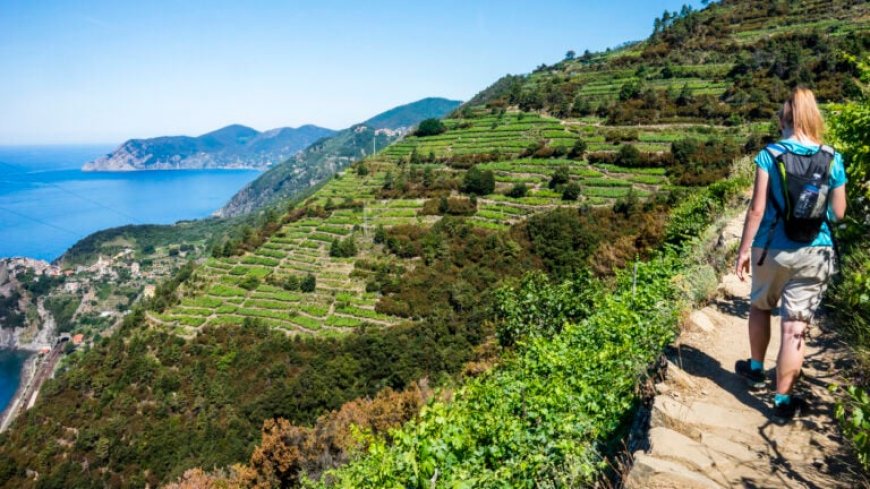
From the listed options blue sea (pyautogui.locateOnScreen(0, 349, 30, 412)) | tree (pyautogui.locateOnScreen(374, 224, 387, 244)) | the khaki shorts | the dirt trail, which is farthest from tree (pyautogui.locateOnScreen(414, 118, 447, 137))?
blue sea (pyautogui.locateOnScreen(0, 349, 30, 412))

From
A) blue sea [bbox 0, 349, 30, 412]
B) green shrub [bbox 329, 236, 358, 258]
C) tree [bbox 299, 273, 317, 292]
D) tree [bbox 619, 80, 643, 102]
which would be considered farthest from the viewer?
blue sea [bbox 0, 349, 30, 412]

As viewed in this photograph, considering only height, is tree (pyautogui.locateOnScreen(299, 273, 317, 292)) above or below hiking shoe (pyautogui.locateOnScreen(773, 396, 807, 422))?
below

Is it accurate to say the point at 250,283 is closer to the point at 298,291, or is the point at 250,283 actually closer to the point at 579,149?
the point at 298,291

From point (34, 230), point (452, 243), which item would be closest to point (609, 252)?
point (452, 243)

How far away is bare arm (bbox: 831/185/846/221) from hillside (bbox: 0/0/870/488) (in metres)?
2.63

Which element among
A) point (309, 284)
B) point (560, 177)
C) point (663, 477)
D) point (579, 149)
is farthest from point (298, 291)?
point (663, 477)

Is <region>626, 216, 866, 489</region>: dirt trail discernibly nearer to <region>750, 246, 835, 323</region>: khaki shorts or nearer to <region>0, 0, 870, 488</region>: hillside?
<region>750, 246, 835, 323</region>: khaki shorts

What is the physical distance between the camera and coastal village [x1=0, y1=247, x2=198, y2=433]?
81.6 m

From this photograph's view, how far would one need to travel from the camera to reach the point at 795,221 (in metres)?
2.74

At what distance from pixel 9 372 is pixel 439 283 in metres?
91.6

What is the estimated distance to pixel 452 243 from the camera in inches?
1415

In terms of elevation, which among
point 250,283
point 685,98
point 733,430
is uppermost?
point 685,98

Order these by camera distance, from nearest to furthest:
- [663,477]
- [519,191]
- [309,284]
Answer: [663,477] < [309,284] < [519,191]

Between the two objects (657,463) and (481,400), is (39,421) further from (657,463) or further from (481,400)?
(657,463)
